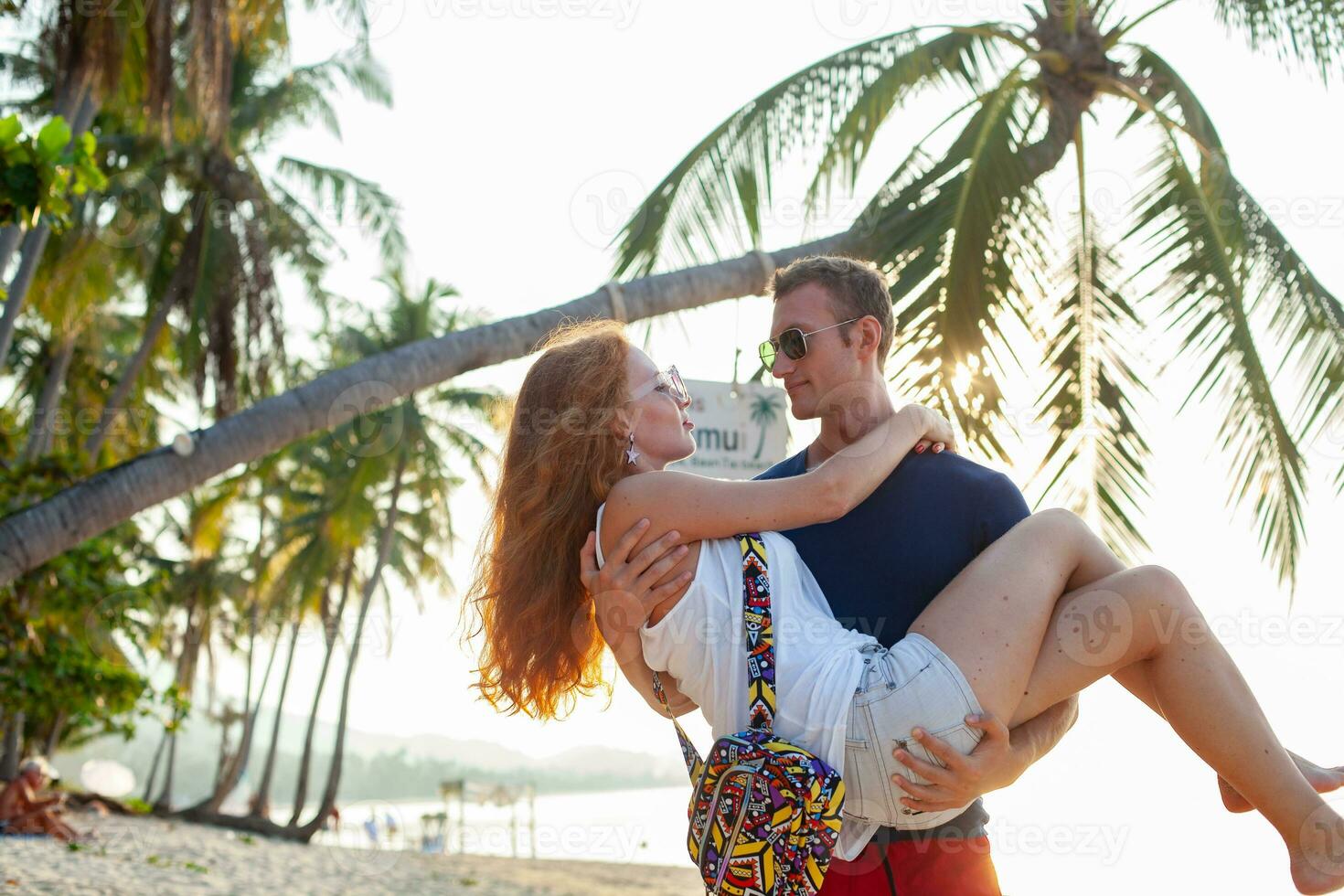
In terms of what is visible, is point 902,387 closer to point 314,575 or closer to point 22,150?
point 22,150

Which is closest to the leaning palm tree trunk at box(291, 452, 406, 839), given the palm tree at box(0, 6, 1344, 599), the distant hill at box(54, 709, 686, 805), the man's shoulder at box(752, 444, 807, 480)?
the palm tree at box(0, 6, 1344, 599)

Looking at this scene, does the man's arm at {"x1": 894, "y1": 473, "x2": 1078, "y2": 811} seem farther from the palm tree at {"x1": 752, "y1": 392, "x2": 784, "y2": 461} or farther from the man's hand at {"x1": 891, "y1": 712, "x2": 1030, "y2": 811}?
the palm tree at {"x1": 752, "y1": 392, "x2": 784, "y2": 461}

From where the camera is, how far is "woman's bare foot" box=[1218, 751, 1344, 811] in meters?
2.58

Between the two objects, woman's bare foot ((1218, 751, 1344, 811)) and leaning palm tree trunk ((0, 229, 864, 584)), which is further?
leaning palm tree trunk ((0, 229, 864, 584))

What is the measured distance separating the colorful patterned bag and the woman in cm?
5

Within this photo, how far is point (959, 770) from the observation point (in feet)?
7.40

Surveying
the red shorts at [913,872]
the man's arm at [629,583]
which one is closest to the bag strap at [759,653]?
the man's arm at [629,583]

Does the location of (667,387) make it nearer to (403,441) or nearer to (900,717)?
(900,717)

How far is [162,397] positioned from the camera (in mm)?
26094

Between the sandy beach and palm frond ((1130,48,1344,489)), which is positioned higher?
palm frond ((1130,48,1344,489))

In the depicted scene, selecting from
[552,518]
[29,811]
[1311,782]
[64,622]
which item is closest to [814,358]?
[552,518]

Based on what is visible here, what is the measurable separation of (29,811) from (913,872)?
44.0 feet

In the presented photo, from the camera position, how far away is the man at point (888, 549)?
2377 mm

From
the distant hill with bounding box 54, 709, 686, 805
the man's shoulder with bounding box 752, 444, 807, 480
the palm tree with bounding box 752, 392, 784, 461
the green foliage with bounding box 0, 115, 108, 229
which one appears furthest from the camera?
the distant hill with bounding box 54, 709, 686, 805
